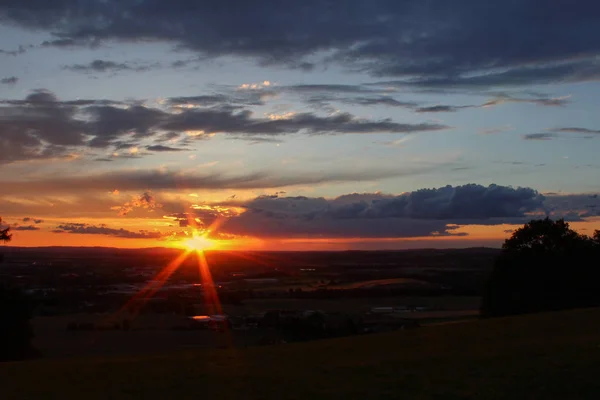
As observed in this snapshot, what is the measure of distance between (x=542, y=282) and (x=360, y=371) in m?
27.5

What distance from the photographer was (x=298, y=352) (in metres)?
19.7

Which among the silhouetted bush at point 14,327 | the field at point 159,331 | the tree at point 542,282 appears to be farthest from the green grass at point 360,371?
the tree at point 542,282

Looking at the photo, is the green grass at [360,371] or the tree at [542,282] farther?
the tree at [542,282]

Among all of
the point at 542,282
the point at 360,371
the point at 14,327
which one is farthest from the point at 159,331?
the point at 360,371

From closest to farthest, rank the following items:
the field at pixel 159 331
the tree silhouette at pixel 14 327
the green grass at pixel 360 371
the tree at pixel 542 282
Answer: the green grass at pixel 360 371 → the tree silhouette at pixel 14 327 → the field at pixel 159 331 → the tree at pixel 542 282

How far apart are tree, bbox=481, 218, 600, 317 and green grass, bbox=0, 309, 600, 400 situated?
19.7 meters

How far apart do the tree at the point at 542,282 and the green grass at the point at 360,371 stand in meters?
19.7

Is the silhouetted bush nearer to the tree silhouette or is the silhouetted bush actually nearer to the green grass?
the tree silhouette

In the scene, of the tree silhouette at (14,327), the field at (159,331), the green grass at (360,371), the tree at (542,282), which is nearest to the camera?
the green grass at (360,371)

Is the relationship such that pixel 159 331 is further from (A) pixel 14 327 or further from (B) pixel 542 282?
(B) pixel 542 282

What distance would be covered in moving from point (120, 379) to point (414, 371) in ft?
21.2

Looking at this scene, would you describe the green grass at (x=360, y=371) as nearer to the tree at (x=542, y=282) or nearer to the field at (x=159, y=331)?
the field at (x=159, y=331)

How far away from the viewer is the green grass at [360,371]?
13969 mm

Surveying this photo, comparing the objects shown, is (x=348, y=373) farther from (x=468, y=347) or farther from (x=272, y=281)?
(x=272, y=281)
